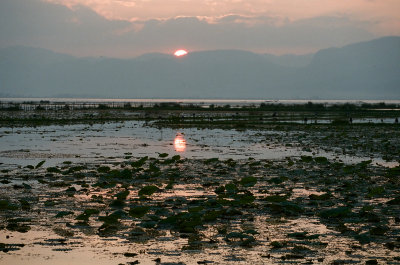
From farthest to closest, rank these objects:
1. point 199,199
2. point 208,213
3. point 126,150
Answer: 1. point 126,150
2. point 199,199
3. point 208,213

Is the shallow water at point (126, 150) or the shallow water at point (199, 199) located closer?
the shallow water at point (199, 199)

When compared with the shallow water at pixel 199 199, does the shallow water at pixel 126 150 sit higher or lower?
higher

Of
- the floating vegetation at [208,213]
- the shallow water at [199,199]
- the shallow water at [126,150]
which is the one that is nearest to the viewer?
the shallow water at [199,199]

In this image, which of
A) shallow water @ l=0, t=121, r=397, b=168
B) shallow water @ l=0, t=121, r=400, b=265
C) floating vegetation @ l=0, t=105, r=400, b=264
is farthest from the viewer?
shallow water @ l=0, t=121, r=397, b=168

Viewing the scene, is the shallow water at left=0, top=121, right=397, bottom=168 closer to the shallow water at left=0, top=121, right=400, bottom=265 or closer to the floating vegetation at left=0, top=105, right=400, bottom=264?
the shallow water at left=0, top=121, right=400, bottom=265

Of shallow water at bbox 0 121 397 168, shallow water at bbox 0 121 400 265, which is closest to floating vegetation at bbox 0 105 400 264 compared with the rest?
shallow water at bbox 0 121 400 265

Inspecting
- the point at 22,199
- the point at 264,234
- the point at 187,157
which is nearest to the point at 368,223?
the point at 264,234

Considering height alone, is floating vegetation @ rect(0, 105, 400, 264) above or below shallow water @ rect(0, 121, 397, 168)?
below

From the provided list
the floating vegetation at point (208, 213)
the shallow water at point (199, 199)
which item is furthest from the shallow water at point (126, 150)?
the floating vegetation at point (208, 213)

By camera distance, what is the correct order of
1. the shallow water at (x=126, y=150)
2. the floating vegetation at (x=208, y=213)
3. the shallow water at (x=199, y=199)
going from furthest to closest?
the shallow water at (x=126, y=150) < the floating vegetation at (x=208, y=213) < the shallow water at (x=199, y=199)


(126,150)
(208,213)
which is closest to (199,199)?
(208,213)

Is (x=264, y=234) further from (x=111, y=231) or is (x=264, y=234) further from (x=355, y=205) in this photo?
(x=355, y=205)

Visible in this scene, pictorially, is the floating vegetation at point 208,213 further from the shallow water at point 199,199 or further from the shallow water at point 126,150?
the shallow water at point 126,150

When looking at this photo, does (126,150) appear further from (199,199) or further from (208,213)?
(208,213)
